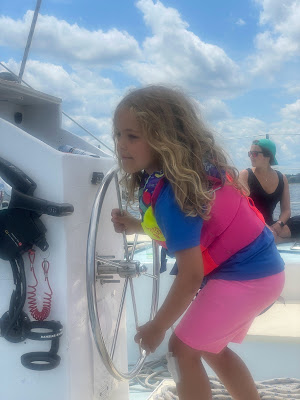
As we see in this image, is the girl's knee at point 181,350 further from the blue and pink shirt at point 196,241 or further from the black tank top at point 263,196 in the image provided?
the black tank top at point 263,196

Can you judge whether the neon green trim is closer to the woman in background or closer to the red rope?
the red rope

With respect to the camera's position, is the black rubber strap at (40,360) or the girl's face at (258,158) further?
the girl's face at (258,158)

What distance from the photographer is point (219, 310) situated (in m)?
1.31

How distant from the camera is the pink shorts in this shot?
4.30ft

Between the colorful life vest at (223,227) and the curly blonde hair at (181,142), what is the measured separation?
5cm

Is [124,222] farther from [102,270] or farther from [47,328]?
[47,328]

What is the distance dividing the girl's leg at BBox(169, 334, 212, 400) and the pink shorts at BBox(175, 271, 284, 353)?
3cm

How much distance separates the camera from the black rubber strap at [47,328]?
1.21 meters

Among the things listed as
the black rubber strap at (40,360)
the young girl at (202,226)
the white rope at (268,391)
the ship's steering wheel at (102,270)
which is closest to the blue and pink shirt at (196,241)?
the young girl at (202,226)

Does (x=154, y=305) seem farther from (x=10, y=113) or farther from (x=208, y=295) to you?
(x=10, y=113)

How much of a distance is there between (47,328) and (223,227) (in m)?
0.54

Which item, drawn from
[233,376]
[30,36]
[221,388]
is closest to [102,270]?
[233,376]

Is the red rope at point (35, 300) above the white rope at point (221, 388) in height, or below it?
above

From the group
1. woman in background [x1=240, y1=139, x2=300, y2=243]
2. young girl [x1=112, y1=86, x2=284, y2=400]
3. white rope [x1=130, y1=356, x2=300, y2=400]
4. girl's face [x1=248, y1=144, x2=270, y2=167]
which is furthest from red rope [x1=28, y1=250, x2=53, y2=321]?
girl's face [x1=248, y1=144, x2=270, y2=167]
